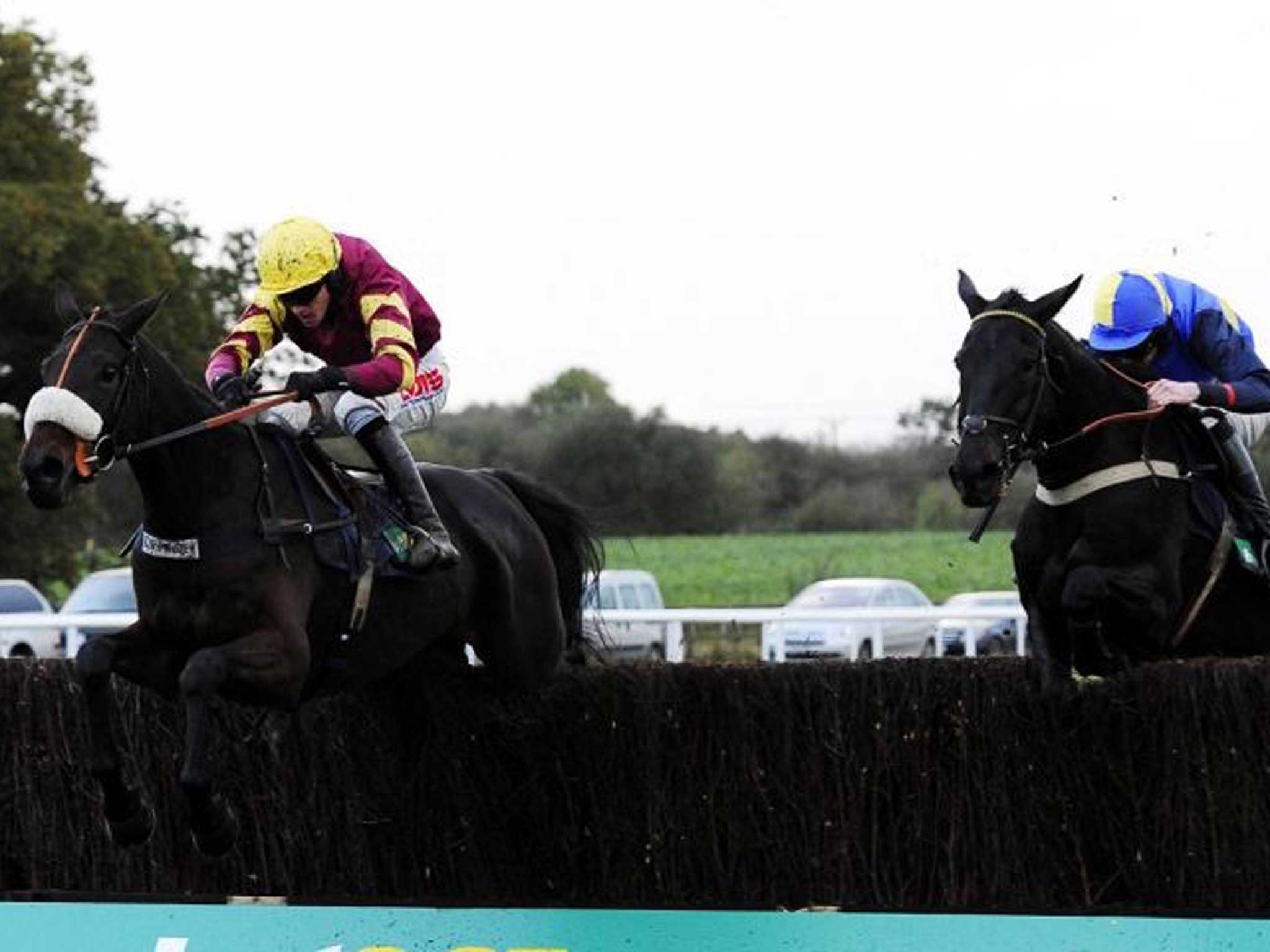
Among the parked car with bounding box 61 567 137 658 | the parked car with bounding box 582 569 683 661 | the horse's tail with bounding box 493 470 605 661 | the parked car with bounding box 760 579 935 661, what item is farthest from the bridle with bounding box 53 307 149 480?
the parked car with bounding box 61 567 137 658

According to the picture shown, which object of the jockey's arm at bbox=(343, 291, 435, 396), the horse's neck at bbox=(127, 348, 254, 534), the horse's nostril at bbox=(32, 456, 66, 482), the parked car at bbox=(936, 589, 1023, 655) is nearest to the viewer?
the horse's nostril at bbox=(32, 456, 66, 482)

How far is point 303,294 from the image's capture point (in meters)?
7.16

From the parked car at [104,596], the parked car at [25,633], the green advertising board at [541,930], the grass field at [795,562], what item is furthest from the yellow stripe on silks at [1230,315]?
the grass field at [795,562]

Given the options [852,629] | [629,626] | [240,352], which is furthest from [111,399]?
[852,629]

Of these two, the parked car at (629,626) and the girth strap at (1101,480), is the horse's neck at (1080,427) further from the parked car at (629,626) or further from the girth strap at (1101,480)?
the parked car at (629,626)

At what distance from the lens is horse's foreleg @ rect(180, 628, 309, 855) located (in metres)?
6.39

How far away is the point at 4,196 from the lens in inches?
1254

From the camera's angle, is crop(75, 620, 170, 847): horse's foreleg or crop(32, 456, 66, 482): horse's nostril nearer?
crop(32, 456, 66, 482): horse's nostril

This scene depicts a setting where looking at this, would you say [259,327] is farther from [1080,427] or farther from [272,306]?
[1080,427]

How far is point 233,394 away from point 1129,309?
2919 millimetres

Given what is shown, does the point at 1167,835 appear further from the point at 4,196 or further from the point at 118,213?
the point at 118,213

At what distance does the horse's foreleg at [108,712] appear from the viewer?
6.66 meters

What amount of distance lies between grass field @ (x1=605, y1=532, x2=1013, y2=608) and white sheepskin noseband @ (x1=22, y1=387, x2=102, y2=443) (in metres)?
30.1

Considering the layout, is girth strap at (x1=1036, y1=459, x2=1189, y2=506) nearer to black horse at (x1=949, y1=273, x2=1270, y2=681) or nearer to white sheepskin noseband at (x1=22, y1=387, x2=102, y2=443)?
black horse at (x1=949, y1=273, x2=1270, y2=681)
